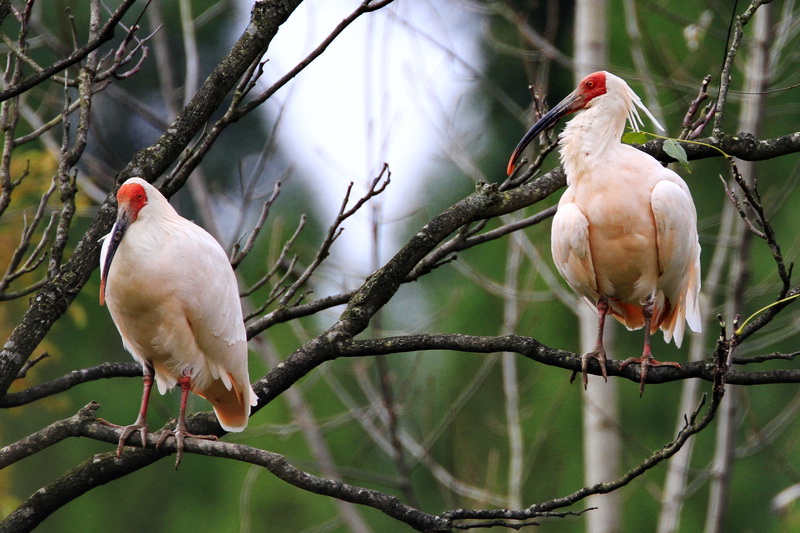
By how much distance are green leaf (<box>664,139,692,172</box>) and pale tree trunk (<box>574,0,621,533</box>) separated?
395cm

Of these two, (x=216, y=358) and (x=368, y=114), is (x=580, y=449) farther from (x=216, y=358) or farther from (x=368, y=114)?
(x=216, y=358)

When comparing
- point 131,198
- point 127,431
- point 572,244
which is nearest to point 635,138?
point 572,244

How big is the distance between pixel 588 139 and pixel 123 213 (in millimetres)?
2171

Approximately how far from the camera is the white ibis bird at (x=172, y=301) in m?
4.14

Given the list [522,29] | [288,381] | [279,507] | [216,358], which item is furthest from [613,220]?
[279,507]

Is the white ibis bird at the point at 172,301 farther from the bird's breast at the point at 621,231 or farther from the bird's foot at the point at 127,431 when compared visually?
the bird's breast at the point at 621,231

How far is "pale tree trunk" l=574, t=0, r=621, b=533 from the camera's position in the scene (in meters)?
7.74

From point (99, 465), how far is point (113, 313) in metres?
0.90

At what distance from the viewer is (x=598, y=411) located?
7637 mm

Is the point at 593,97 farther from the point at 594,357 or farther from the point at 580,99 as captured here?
the point at 594,357

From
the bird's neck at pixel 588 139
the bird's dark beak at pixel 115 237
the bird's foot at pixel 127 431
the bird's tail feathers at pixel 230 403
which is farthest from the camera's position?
the bird's tail feathers at pixel 230 403

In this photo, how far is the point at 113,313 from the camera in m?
4.30

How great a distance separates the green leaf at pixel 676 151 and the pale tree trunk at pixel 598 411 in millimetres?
3949

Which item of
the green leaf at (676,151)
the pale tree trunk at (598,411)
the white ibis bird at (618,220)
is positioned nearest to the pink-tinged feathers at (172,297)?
the white ibis bird at (618,220)
